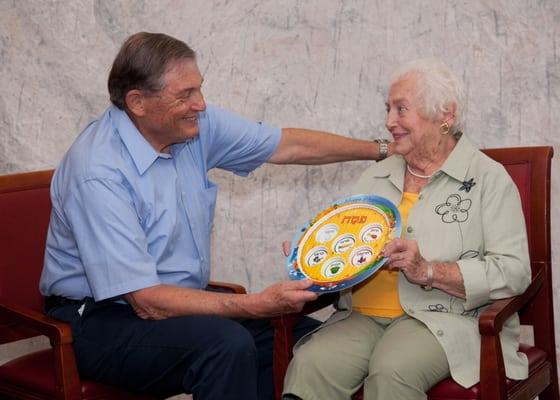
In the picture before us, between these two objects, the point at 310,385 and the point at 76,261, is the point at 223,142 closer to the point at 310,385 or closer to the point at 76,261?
the point at 76,261

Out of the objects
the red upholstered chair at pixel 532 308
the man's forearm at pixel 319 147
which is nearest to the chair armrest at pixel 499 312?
the red upholstered chair at pixel 532 308

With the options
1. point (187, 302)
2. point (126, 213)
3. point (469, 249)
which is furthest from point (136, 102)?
point (469, 249)

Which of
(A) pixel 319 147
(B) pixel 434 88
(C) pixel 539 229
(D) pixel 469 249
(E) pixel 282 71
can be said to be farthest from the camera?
(E) pixel 282 71

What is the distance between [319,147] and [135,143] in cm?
78

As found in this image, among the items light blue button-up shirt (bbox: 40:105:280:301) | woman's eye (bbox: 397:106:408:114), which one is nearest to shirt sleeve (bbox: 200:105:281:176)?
light blue button-up shirt (bbox: 40:105:280:301)

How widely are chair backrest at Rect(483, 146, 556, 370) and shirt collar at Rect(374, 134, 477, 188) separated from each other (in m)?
0.27

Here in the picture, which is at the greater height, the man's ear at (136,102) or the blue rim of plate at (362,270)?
the man's ear at (136,102)

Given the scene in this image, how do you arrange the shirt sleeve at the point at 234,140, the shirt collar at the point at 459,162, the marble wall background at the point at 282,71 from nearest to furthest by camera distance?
the shirt collar at the point at 459,162 → the shirt sleeve at the point at 234,140 → the marble wall background at the point at 282,71

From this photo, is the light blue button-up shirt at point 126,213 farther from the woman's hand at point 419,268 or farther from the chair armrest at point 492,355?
the chair armrest at point 492,355

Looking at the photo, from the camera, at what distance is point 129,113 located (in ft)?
9.56

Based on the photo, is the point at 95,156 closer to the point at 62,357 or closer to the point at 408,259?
the point at 62,357

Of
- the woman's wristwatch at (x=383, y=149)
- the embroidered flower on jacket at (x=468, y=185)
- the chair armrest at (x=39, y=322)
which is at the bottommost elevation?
the chair armrest at (x=39, y=322)

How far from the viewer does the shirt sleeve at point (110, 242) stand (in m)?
2.69

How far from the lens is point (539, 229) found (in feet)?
10.0
